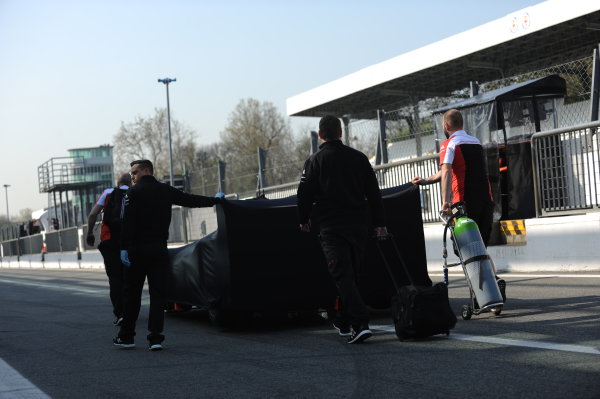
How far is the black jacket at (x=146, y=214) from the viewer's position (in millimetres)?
7090

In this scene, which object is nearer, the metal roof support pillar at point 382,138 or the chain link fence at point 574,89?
the chain link fence at point 574,89

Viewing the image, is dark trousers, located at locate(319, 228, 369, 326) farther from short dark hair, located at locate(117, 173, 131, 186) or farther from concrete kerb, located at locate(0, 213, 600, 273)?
concrete kerb, located at locate(0, 213, 600, 273)

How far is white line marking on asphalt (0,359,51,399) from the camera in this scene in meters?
5.10

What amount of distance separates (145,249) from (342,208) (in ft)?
5.93

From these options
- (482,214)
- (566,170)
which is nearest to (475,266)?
(482,214)

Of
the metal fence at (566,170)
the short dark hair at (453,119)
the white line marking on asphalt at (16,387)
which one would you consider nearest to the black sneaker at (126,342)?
the white line marking on asphalt at (16,387)

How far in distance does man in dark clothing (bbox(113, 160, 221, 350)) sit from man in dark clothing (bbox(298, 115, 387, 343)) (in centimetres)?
121

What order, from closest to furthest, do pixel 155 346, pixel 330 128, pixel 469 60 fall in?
pixel 330 128 → pixel 155 346 → pixel 469 60

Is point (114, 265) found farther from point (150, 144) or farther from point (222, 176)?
point (150, 144)

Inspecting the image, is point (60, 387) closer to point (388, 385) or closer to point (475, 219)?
point (388, 385)

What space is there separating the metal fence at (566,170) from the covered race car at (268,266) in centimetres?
527

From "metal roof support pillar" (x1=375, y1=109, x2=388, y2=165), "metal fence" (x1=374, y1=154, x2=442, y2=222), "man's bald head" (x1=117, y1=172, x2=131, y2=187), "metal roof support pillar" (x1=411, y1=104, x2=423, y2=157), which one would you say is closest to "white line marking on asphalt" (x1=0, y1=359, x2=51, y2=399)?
"man's bald head" (x1=117, y1=172, x2=131, y2=187)

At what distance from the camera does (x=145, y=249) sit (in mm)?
7047

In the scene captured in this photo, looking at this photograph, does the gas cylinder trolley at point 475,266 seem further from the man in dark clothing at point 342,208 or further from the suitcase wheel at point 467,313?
the man in dark clothing at point 342,208
